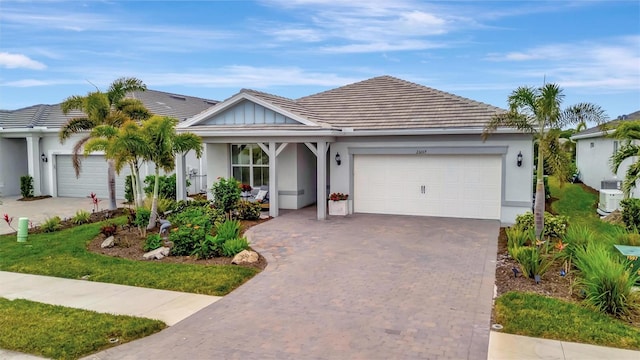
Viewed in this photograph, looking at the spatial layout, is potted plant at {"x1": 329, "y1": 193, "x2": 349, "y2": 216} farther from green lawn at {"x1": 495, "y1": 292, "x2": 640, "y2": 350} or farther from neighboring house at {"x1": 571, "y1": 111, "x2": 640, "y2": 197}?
neighboring house at {"x1": 571, "y1": 111, "x2": 640, "y2": 197}

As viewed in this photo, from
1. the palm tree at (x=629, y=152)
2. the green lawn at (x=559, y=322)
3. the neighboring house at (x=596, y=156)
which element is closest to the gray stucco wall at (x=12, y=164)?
the green lawn at (x=559, y=322)

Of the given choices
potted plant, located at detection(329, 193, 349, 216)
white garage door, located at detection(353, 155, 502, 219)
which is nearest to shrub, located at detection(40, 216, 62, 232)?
potted plant, located at detection(329, 193, 349, 216)

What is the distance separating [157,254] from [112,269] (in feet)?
3.56

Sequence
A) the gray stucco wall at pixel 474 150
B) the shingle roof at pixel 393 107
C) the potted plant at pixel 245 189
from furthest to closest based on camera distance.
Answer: the potted plant at pixel 245 189, the shingle roof at pixel 393 107, the gray stucco wall at pixel 474 150

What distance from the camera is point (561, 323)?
6426mm

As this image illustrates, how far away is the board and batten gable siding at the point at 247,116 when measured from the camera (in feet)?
52.2

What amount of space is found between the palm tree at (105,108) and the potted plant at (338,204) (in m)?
8.08

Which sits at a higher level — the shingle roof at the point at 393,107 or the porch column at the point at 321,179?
the shingle roof at the point at 393,107

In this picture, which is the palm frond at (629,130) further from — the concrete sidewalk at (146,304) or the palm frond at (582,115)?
the concrete sidewalk at (146,304)

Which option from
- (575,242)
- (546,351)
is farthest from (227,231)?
(575,242)

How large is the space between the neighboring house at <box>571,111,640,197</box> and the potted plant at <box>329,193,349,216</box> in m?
12.6

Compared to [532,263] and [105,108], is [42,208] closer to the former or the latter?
[105,108]

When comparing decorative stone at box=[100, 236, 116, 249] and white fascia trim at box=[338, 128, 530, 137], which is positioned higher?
white fascia trim at box=[338, 128, 530, 137]

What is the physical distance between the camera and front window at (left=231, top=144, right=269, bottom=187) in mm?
17422
